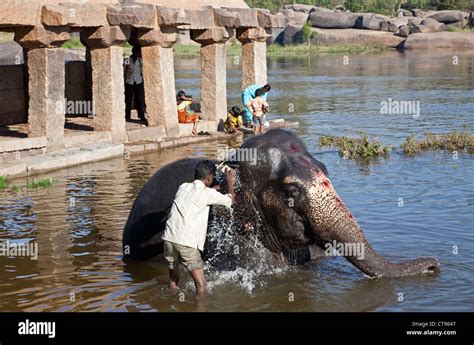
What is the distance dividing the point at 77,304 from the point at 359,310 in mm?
2461

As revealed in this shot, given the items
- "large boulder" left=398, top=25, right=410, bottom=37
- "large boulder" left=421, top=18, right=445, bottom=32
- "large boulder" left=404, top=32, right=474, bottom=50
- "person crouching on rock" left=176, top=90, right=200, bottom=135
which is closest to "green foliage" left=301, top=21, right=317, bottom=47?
"large boulder" left=398, top=25, right=410, bottom=37

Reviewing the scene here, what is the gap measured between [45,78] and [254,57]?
24.9 feet

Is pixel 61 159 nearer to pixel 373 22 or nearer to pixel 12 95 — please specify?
pixel 12 95

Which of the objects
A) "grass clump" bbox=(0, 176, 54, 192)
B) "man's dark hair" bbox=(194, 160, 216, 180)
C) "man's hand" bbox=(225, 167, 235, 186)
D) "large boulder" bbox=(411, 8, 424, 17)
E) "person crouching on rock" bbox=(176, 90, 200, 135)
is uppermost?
"large boulder" bbox=(411, 8, 424, 17)

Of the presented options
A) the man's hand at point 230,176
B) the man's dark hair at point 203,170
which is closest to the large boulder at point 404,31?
the man's hand at point 230,176

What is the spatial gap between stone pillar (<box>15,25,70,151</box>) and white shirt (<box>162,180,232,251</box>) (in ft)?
25.8

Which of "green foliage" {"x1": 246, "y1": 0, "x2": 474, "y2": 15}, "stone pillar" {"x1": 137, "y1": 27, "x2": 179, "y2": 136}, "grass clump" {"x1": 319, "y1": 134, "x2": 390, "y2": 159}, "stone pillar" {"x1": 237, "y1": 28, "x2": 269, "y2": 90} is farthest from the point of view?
"green foliage" {"x1": 246, "y1": 0, "x2": 474, "y2": 15}

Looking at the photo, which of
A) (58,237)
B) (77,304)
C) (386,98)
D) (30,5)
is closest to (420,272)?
(77,304)

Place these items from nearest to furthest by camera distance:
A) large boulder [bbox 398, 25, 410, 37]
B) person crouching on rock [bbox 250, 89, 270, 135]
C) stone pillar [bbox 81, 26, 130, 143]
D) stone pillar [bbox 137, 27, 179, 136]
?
stone pillar [bbox 81, 26, 130, 143] < stone pillar [bbox 137, 27, 179, 136] < person crouching on rock [bbox 250, 89, 270, 135] < large boulder [bbox 398, 25, 410, 37]

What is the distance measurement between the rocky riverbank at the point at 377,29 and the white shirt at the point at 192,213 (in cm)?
5029

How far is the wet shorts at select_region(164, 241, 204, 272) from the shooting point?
25.0 ft

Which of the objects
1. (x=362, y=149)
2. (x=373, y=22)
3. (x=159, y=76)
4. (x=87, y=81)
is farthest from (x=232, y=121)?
(x=373, y=22)

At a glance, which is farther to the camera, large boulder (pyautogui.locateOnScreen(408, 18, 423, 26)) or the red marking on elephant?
large boulder (pyautogui.locateOnScreen(408, 18, 423, 26))

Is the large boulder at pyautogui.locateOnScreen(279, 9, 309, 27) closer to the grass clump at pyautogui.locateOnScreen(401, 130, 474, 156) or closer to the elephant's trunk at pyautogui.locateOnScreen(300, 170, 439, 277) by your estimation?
the grass clump at pyautogui.locateOnScreen(401, 130, 474, 156)
